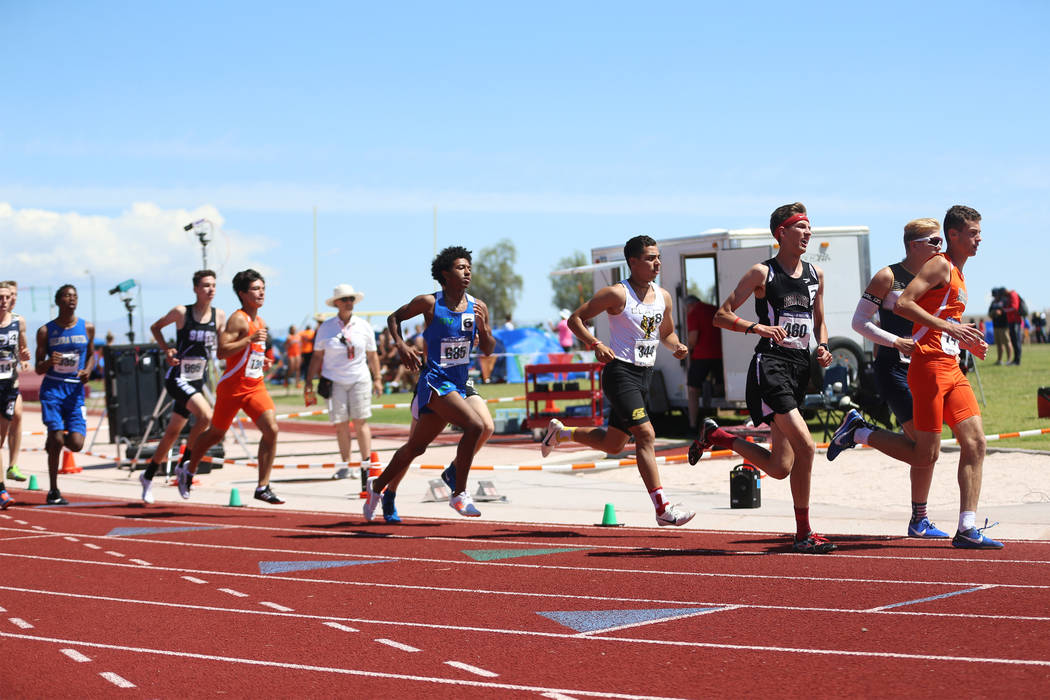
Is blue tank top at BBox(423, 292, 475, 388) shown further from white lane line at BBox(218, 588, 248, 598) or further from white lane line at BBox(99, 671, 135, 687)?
white lane line at BBox(99, 671, 135, 687)

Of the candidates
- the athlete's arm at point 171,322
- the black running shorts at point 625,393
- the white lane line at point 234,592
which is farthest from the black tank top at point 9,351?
the black running shorts at point 625,393

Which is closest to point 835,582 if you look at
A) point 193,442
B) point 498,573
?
point 498,573

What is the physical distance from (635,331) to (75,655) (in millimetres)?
4471

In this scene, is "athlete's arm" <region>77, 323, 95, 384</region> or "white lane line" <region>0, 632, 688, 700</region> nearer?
"white lane line" <region>0, 632, 688, 700</region>

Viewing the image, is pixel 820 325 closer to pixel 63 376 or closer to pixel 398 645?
pixel 398 645

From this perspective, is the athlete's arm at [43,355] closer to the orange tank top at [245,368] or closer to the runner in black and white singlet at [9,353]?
the runner in black and white singlet at [9,353]

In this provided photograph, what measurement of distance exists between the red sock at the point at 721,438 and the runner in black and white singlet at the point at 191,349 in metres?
5.03

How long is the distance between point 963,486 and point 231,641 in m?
4.47

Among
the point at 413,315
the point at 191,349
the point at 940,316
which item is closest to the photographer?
the point at 940,316

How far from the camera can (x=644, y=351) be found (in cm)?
906

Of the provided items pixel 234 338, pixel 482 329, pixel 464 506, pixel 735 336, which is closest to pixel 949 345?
pixel 482 329

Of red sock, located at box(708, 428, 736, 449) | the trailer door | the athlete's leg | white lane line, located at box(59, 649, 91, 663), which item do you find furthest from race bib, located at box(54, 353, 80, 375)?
the trailer door

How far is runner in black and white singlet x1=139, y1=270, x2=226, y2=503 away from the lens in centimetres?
1176

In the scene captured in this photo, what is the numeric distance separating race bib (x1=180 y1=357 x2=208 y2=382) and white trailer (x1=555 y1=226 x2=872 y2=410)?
7317 mm
